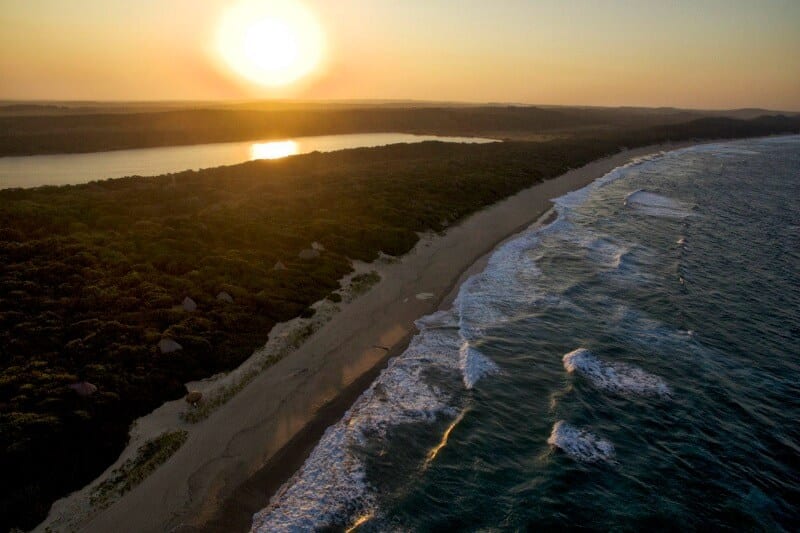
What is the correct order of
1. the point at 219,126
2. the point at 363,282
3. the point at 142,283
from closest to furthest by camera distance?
the point at 142,283
the point at 363,282
the point at 219,126


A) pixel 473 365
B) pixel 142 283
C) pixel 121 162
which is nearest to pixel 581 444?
pixel 473 365

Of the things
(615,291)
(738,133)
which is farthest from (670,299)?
(738,133)

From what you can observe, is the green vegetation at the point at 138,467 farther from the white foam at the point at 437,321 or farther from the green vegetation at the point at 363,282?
the green vegetation at the point at 363,282

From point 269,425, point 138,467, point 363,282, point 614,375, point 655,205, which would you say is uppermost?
point 655,205

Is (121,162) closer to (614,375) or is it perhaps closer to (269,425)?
(269,425)

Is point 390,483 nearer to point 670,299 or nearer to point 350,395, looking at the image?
point 350,395

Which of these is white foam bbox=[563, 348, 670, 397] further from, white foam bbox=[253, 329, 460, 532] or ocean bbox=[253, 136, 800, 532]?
white foam bbox=[253, 329, 460, 532]
